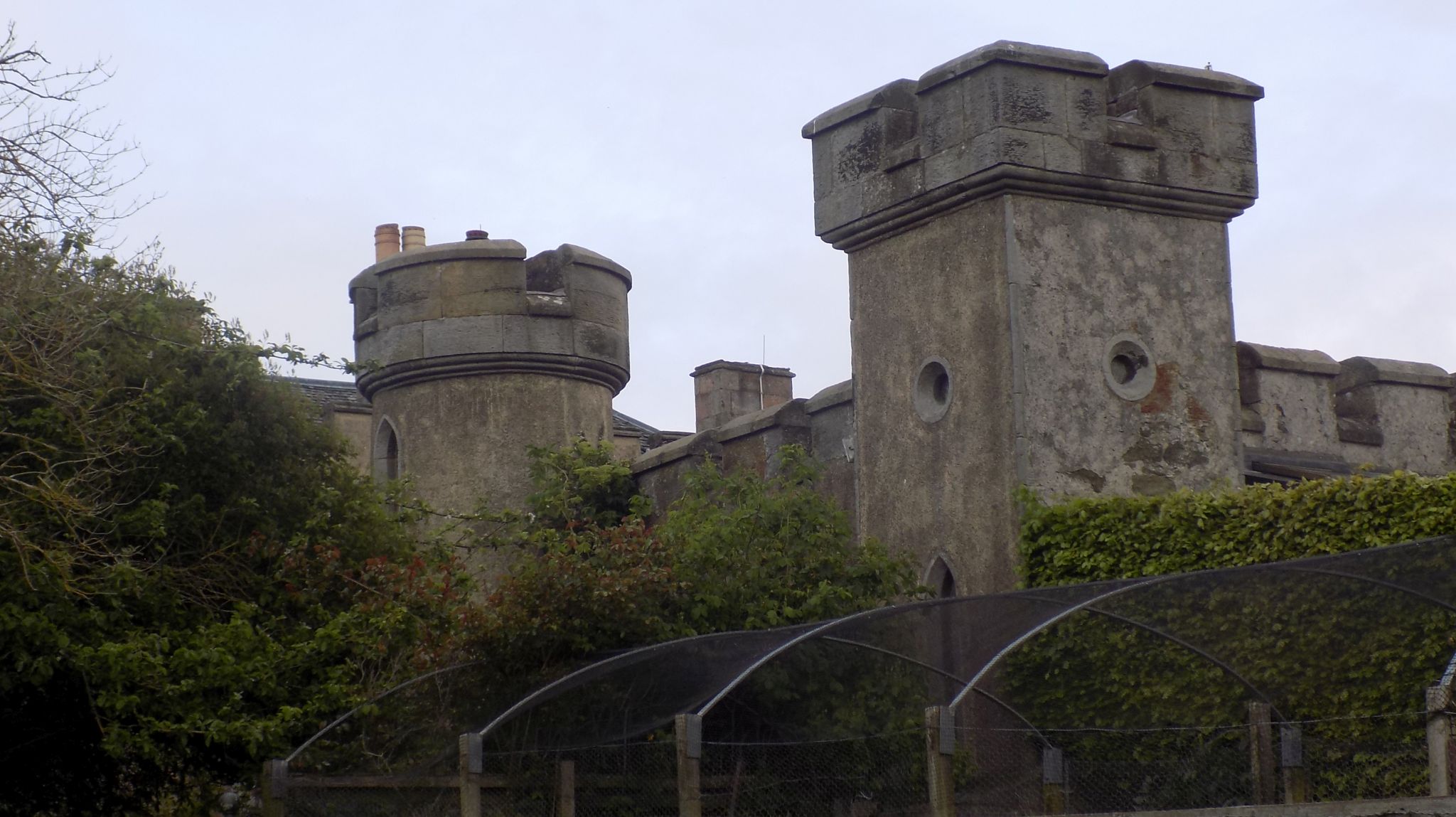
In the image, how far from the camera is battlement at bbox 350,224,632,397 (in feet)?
52.9

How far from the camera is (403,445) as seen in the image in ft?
54.2

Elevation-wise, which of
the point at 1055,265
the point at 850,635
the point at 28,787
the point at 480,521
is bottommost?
the point at 28,787

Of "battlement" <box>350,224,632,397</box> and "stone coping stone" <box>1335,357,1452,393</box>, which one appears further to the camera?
"battlement" <box>350,224,632,397</box>

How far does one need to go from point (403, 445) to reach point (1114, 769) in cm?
809

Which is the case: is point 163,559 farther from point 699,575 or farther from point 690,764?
point 690,764

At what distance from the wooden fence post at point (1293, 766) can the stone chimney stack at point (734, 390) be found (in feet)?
39.8

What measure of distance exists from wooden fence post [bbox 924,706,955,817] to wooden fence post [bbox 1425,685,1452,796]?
209 cm

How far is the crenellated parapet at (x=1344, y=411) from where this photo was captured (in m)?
13.6

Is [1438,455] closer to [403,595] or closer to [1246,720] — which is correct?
[1246,720]

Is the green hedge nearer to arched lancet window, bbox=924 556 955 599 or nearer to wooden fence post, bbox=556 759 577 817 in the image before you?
arched lancet window, bbox=924 556 955 599

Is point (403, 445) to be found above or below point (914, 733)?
above

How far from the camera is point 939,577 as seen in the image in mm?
12984

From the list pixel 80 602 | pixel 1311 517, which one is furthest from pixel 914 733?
pixel 80 602

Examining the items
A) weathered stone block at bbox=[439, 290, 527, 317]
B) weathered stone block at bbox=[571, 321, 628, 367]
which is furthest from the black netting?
weathered stone block at bbox=[571, 321, 628, 367]
